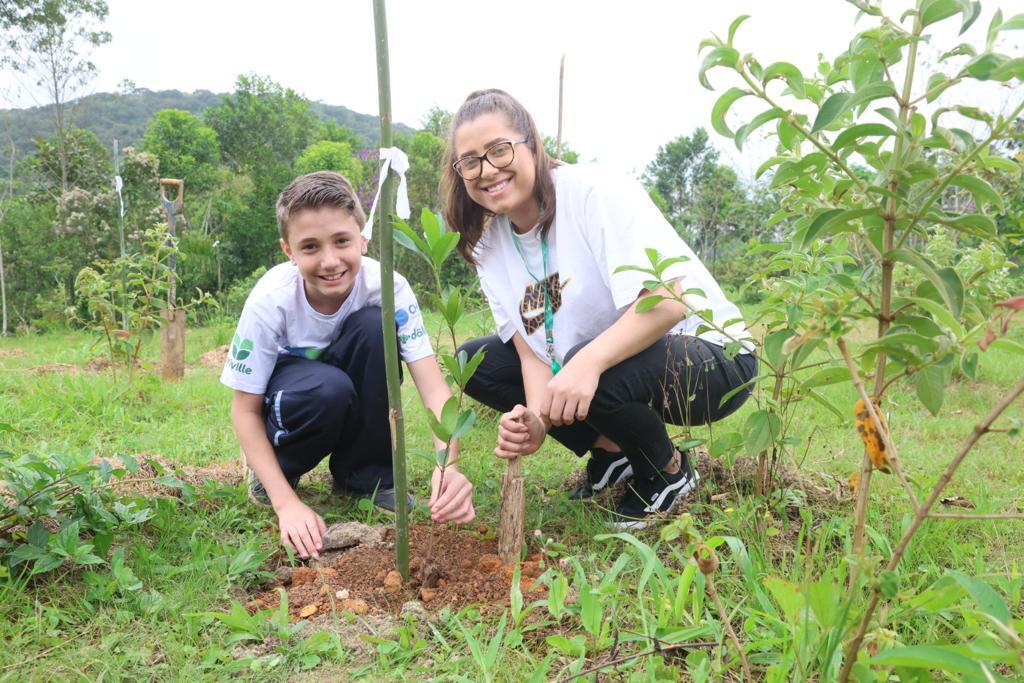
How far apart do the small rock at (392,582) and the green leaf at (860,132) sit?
1.28m

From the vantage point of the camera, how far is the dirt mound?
6133 millimetres

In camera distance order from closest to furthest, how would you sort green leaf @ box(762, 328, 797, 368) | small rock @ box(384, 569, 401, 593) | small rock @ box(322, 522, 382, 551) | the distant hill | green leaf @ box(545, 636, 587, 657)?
green leaf @ box(762, 328, 797, 368) → green leaf @ box(545, 636, 587, 657) → small rock @ box(384, 569, 401, 593) → small rock @ box(322, 522, 382, 551) → the distant hill

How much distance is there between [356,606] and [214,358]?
18.1 ft

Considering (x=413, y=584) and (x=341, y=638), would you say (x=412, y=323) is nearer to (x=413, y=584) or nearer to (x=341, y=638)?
(x=413, y=584)

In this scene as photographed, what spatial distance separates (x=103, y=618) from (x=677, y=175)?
24.6 m

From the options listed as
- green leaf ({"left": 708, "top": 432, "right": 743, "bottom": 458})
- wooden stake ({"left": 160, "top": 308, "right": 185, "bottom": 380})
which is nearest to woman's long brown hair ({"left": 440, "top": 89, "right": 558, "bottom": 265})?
green leaf ({"left": 708, "top": 432, "right": 743, "bottom": 458})

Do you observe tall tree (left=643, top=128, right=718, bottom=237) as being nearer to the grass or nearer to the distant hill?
the distant hill

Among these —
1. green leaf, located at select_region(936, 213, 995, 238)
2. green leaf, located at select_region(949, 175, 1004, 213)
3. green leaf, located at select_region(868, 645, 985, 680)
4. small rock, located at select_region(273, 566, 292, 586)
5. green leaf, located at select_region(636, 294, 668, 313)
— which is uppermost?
green leaf, located at select_region(949, 175, 1004, 213)

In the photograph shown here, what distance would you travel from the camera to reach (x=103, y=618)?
4.90 feet

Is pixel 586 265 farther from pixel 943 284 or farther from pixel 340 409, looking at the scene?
pixel 943 284

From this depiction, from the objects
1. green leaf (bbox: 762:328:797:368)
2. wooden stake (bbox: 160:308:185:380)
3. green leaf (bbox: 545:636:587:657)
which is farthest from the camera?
wooden stake (bbox: 160:308:185:380)

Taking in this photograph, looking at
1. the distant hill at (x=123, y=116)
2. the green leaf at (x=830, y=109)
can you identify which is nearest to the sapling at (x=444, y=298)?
the green leaf at (x=830, y=109)

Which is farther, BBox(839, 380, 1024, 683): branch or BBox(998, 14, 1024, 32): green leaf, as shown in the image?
BBox(998, 14, 1024, 32): green leaf

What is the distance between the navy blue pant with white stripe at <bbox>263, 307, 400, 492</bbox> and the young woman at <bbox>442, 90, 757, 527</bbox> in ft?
1.42
